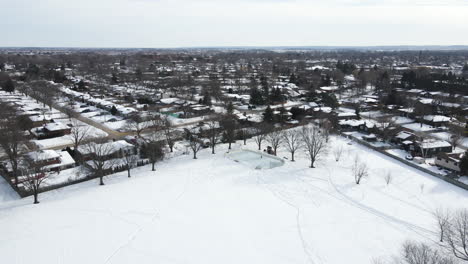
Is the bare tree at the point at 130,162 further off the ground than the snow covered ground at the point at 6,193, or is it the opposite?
the bare tree at the point at 130,162

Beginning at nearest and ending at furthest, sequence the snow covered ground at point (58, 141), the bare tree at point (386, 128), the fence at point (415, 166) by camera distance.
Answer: the fence at point (415, 166) → the snow covered ground at point (58, 141) → the bare tree at point (386, 128)

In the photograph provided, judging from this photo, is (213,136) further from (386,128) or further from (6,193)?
(386,128)

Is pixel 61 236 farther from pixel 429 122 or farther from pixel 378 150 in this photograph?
pixel 429 122

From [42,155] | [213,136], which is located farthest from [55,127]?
[213,136]

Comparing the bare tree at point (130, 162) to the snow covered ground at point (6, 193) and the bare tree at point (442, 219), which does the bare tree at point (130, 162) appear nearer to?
the snow covered ground at point (6, 193)

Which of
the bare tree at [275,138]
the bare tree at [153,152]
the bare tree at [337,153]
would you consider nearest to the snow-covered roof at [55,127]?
the bare tree at [153,152]

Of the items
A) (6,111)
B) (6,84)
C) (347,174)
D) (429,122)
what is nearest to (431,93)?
(429,122)
